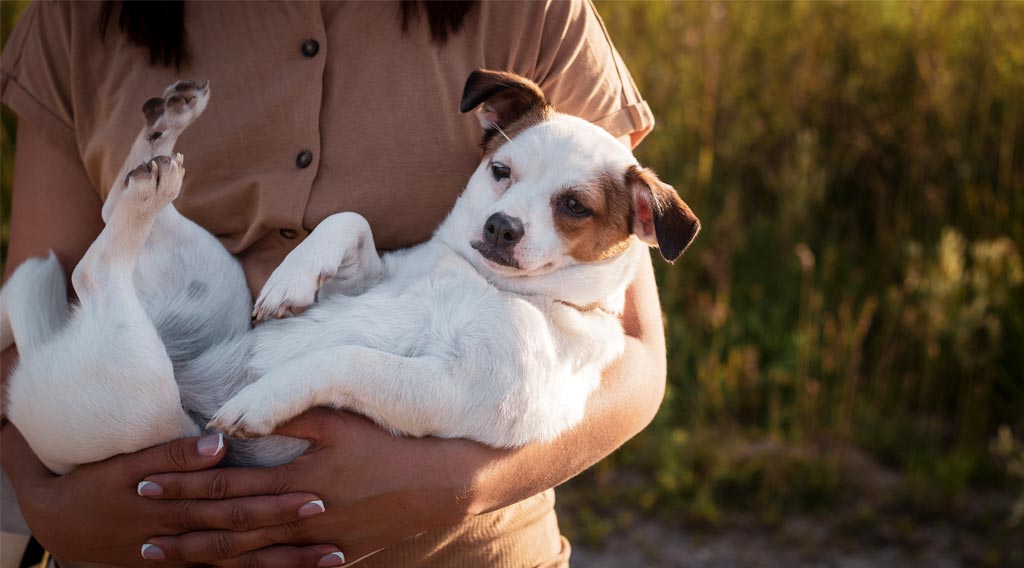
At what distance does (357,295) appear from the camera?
2080mm

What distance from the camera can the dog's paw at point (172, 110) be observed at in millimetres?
1912

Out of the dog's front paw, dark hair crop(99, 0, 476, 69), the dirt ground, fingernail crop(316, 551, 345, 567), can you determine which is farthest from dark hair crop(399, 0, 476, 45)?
the dirt ground

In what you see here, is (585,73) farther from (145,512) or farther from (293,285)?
(145,512)

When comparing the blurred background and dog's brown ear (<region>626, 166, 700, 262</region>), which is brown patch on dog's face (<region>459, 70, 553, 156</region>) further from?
the blurred background

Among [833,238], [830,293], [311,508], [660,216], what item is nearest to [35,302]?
[311,508]

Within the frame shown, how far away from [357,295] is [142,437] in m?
0.54

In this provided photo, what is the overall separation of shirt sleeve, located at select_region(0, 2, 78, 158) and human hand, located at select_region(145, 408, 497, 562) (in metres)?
0.84

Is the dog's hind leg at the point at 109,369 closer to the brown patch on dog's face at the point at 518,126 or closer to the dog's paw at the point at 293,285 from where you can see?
the dog's paw at the point at 293,285

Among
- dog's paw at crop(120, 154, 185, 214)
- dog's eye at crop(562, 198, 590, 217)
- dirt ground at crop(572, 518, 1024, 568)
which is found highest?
dog's paw at crop(120, 154, 185, 214)

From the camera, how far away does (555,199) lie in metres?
2.08

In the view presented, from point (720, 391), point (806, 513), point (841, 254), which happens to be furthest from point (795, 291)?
point (806, 513)

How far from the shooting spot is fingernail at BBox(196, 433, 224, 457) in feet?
5.58

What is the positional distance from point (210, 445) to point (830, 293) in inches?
133

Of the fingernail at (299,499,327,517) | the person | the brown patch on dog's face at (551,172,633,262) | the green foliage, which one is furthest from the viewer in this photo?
the green foliage
